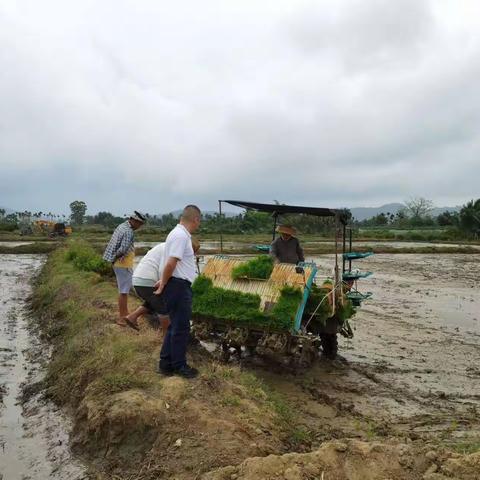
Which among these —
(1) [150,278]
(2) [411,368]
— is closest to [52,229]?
(2) [411,368]

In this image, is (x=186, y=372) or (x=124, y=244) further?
(x=124, y=244)

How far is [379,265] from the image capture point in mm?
27781

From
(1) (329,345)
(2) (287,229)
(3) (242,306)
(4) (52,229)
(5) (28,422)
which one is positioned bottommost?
(5) (28,422)

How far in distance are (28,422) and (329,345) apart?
4938mm

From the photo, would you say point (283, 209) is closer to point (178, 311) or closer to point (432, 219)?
point (178, 311)

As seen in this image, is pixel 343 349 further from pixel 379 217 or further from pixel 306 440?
pixel 379 217

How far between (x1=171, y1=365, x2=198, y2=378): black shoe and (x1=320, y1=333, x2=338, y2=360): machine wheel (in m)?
3.65

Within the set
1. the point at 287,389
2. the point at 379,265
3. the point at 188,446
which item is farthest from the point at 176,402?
the point at 379,265

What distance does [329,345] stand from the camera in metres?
8.73

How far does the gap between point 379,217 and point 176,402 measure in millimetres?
85679

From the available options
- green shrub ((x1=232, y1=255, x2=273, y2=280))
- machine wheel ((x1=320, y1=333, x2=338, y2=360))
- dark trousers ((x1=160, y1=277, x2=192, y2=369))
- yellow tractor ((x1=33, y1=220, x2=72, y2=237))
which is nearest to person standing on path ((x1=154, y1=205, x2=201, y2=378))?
dark trousers ((x1=160, y1=277, x2=192, y2=369))

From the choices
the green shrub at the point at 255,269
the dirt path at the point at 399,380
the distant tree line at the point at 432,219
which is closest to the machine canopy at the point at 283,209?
the green shrub at the point at 255,269

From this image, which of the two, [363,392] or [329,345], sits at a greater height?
[329,345]

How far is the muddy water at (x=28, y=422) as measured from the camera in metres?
4.82
